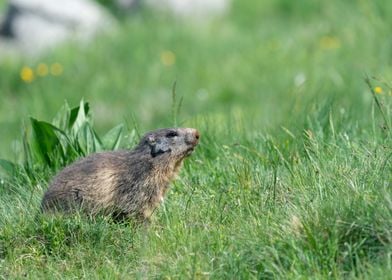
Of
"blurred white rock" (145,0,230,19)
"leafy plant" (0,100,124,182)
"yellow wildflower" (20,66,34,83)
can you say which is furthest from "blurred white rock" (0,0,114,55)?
"leafy plant" (0,100,124,182)

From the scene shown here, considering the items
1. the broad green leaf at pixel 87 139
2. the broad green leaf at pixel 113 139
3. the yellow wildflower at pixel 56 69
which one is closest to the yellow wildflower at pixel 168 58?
the yellow wildflower at pixel 56 69

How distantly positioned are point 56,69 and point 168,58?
153 cm

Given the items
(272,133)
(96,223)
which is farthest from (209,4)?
(96,223)

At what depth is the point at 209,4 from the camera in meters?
15.5

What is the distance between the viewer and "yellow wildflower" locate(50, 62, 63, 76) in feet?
45.6

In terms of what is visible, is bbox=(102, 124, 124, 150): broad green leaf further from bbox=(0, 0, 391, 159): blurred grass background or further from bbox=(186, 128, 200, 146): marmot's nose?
bbox=(0, 0, 391, 159): blurred grass background

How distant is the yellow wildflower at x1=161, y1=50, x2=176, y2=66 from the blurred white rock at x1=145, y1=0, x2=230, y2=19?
4.75ft

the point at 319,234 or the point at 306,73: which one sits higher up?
the point at 319,234

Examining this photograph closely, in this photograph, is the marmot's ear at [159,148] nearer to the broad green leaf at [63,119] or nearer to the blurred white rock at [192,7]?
the broad green leaf at [63,119]

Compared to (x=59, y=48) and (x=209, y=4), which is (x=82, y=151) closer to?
(x=59, y=48)

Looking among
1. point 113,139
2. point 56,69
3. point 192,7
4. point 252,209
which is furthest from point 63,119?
point 192,7

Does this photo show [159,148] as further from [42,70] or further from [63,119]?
[42,70]

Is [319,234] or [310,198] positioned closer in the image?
[319,234]

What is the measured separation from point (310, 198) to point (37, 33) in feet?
34.1
